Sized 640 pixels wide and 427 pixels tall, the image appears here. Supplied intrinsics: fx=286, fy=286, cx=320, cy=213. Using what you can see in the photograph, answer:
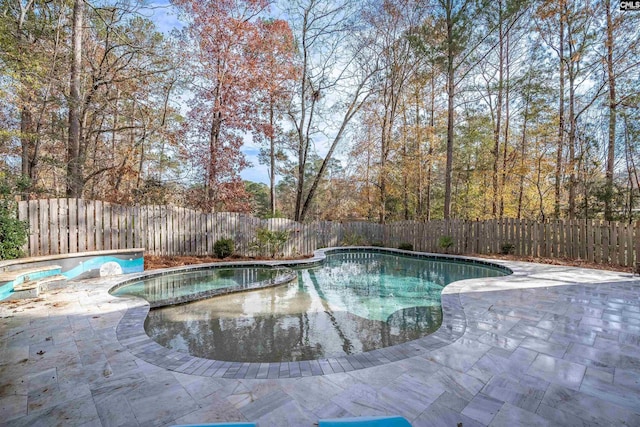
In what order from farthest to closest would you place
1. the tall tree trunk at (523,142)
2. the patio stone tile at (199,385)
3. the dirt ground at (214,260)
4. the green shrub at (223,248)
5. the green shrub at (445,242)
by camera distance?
the tall tree trunk at (523,142), the green shrub at (445,242), the green shrub at (223,248), the dirt ground at (214,260), the patio stone tile at (199,385)

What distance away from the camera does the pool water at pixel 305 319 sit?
9.87 ft

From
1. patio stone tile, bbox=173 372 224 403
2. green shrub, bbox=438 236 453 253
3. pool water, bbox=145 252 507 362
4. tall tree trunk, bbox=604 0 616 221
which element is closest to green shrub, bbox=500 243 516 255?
green shrub, bbox=438 236 453 253

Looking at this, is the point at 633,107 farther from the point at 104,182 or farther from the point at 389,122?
the point at 104,182

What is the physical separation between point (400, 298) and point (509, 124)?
9900mm

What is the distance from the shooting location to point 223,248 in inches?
320

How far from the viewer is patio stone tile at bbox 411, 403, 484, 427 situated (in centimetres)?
159

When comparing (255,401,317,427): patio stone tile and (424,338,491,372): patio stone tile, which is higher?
(255,401,317,427): patio stone tile

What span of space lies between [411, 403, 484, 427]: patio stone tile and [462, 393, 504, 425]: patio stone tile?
47 millimetres

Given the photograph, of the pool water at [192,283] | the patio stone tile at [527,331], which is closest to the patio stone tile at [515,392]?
the patio stone tile at [527,331]

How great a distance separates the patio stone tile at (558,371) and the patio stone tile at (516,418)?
0.53m

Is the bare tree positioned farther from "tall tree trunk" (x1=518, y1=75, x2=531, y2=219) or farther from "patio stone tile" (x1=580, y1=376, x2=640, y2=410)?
"patio stone tile" (x1=580, y1=376, x2=640, y2=410)

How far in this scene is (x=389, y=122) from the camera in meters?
12.7

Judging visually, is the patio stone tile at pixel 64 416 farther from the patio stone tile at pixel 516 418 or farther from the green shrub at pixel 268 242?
the green shrub at pixel 268 242

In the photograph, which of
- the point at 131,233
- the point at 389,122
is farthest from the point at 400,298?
the point at 389,122
